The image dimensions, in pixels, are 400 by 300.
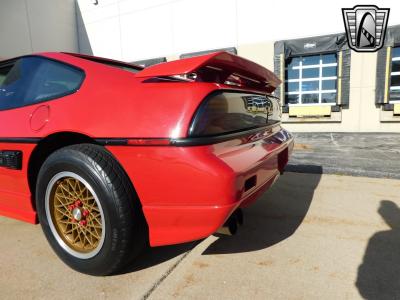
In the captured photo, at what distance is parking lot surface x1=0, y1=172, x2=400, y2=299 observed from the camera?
66.5 inches

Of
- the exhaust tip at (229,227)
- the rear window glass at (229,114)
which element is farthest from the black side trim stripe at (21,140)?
the exhaust tip at (229,227)

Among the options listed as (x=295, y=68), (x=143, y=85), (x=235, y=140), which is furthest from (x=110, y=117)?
(x=295, y=68)

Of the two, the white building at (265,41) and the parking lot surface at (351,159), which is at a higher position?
the white building at (265,41)

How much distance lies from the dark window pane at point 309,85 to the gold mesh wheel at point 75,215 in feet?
29.1

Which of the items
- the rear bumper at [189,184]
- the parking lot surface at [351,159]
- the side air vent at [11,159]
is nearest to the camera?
the rear bumper at [189,184]

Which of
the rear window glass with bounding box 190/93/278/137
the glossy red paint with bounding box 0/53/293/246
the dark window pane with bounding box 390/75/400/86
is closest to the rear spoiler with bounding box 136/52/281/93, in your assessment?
the glossy red paint with bounding box 0/53/293/246

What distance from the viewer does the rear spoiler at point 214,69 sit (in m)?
1.65

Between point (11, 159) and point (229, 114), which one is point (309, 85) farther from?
point (11, 159)

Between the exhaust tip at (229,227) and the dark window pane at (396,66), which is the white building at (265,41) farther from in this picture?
the exhaust tip at (229,227)

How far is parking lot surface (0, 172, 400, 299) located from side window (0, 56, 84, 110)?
1092 mm

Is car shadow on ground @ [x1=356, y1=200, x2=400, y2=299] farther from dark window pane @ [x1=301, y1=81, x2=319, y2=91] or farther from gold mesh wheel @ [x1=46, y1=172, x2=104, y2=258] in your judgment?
dark window pane @ [x1=301, y1=81, x2=319, y2=91]

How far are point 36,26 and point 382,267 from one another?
1332 centimetres

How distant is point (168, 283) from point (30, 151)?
1.25 meters

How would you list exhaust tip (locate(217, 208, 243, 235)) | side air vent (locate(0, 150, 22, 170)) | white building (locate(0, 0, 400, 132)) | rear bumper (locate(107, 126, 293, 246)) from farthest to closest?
white building (locate(0, 0, 400, 132))
side air vent (locate(0, 150, 22, 170))
exhaust tip (locate(217, 208, 243, 235))
rear bumper (locate(107, 126, 293, 246))
